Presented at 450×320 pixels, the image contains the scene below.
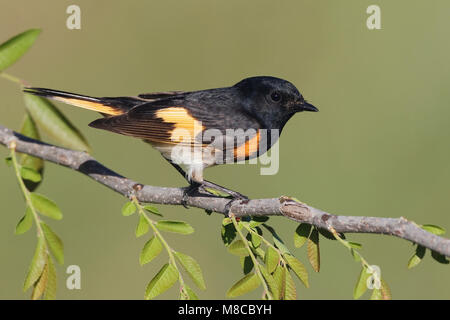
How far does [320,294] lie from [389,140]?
6.09 ft

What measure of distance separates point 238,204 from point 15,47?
3.99 feet

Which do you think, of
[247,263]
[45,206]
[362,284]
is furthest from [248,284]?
[45,206]

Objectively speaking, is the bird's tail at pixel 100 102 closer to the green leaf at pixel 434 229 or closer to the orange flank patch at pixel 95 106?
the orange flank patch at pixel 95 106

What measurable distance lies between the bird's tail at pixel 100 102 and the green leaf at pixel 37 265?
1098 millimetres

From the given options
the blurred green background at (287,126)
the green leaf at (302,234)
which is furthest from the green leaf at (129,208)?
the blurred green background at (287,126)

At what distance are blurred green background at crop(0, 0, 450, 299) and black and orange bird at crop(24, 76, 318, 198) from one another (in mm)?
1669

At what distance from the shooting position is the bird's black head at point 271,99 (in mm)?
3555

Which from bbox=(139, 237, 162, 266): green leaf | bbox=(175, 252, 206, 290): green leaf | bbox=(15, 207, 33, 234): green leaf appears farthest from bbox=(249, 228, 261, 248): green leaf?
bbox=(15, 207, 33, 234): green leaf

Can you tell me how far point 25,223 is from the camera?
218cm

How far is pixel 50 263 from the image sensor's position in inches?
84.4

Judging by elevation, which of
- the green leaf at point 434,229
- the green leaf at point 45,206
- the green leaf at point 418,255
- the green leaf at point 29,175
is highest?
the green leaf at point 29,175

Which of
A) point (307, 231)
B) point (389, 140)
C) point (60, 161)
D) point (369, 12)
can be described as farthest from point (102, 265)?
point (369, 12)

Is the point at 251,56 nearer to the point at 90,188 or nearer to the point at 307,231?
the point at 90,188

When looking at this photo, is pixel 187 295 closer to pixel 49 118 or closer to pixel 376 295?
pixel 376 295
